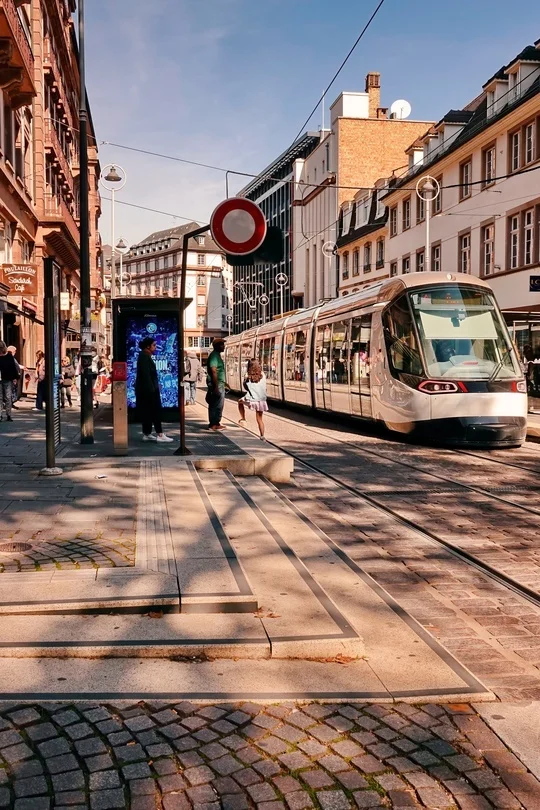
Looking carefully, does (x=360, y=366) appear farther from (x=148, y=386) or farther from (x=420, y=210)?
(x=420, y=210)

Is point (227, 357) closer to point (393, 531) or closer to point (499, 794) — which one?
point (393, 531)

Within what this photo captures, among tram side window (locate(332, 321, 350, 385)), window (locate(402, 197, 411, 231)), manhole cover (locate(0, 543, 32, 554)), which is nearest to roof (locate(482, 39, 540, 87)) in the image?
window (locate(402, 197, 411, 231))

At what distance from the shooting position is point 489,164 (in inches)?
1336

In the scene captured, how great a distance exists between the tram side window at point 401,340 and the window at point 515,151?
18.7 m

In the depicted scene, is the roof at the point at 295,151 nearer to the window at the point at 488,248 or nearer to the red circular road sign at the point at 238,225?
the window at the point at 488,248

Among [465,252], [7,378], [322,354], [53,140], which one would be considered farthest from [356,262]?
[7,378]

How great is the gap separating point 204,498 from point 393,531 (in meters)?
1.87

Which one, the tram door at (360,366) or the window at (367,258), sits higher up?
the window at (367,258)

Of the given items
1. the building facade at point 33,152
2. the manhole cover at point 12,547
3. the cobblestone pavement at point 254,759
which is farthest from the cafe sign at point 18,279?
the cobblestone pavement at point 254,759

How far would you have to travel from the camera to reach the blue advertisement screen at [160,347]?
1766 cm

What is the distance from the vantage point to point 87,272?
48.3ft

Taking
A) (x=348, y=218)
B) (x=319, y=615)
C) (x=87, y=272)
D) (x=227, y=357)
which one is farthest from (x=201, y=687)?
(x=348, y=218)

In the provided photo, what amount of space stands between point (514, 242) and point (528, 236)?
117 centimetres

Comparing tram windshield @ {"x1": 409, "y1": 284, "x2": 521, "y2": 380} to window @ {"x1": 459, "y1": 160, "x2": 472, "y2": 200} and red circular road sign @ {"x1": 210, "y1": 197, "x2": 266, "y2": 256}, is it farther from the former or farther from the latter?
window @ {"x1": 459, "y1": 160, "x2": 472, "y2": 200}
